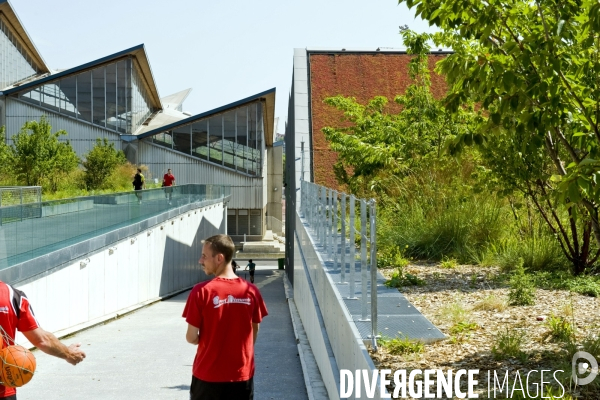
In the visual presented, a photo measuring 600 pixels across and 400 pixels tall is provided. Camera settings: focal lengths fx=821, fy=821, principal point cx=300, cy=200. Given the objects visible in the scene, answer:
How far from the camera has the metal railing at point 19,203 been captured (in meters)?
14.1

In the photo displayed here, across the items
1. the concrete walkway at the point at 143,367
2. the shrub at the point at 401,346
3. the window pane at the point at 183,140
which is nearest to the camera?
the shrub at the point at 401,346

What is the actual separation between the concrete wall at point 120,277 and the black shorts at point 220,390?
27.5 feet

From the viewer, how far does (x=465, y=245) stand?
1322 cm

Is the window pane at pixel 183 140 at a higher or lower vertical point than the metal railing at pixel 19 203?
higher

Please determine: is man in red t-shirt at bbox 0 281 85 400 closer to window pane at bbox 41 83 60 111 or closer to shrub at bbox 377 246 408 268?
shrub at bbox 377 246 408 268

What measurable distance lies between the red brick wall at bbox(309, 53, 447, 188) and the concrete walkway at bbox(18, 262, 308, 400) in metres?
11.9

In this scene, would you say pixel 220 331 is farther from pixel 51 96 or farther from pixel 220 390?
pixel 51 96

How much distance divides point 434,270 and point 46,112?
4505 cm

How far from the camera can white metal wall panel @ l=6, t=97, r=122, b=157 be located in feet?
171

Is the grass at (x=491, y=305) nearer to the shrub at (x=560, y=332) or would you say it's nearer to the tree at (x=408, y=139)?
the shrub at (x=560, y=332)

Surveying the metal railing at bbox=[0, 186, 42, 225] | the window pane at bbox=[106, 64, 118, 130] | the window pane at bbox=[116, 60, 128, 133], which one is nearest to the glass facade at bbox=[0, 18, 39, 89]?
the window pane at bbox=[106, 64, 118, 130]

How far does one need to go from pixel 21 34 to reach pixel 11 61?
1955 millimetres

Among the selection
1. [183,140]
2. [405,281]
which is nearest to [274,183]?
[183,140]

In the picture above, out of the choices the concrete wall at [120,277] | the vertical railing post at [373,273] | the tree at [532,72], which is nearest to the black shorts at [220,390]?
the vertical railing post at [373,273]
